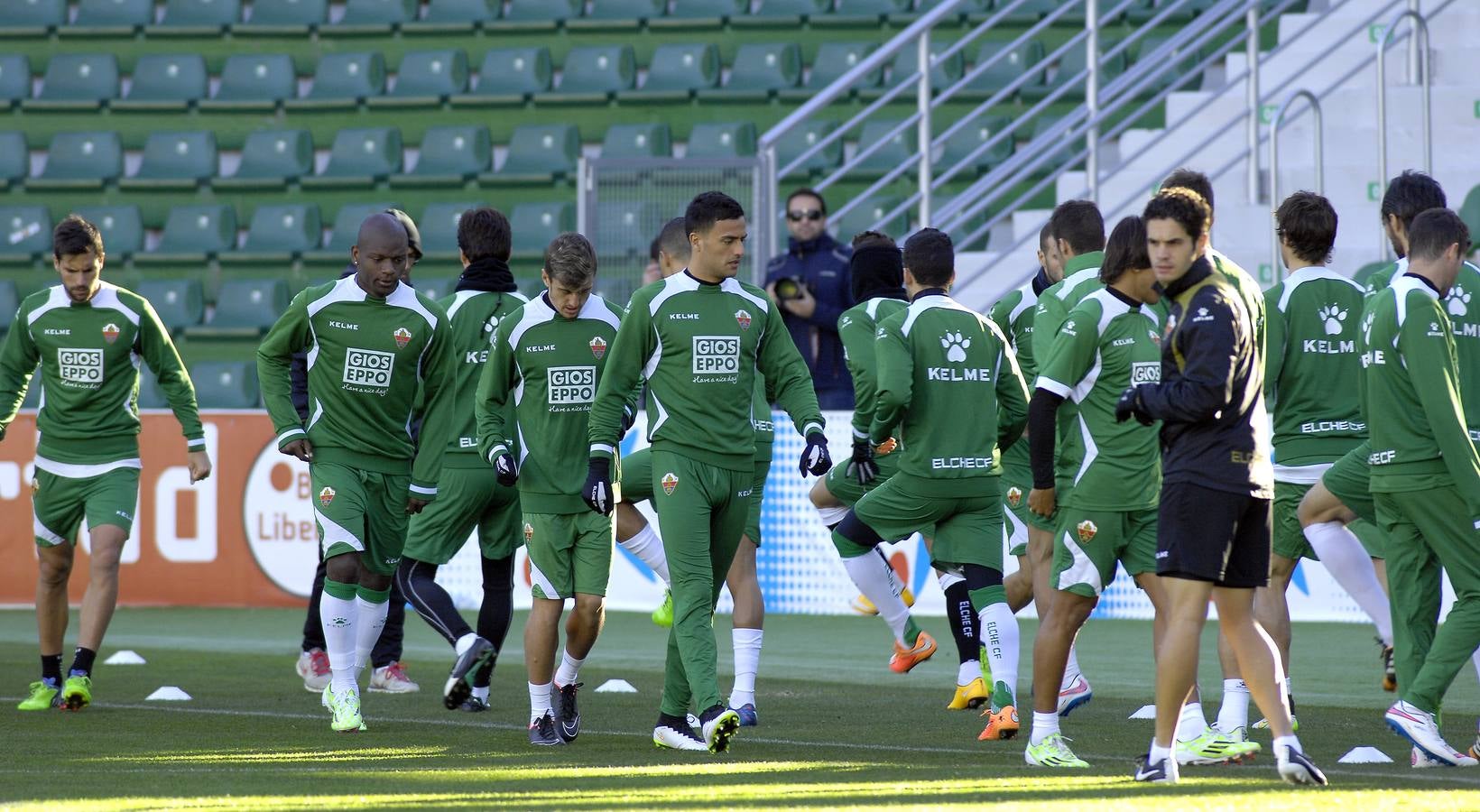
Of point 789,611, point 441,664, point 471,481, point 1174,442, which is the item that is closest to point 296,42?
point 789,611

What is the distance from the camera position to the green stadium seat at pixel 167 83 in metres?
20.3

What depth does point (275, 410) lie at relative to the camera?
8047mm

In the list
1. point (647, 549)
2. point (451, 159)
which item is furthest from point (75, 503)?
point (451, 159)

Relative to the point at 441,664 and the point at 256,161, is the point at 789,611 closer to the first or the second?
the point at 441,664

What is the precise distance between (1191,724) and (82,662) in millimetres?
4970

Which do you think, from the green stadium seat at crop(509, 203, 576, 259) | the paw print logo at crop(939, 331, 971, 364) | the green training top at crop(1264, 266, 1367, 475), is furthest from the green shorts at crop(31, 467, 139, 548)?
the green stadium seat at crop(509, 203, 576, 259)

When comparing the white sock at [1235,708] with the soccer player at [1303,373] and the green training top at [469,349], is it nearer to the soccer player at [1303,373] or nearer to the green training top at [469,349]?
the soccer player at [1303,373]

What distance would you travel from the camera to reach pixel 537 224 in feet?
60.5

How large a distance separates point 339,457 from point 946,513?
248cm

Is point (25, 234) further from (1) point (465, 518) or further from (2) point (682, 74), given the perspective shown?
(1) point (465, 518)

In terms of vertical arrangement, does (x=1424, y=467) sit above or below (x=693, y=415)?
below

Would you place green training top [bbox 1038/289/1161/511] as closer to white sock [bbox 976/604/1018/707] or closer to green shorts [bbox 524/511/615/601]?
white sock [bbox 976/604/1018/707]

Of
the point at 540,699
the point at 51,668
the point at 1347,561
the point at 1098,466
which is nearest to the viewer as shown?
the point at 1098,466

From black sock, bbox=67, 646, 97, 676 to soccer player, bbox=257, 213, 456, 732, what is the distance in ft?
4.90
